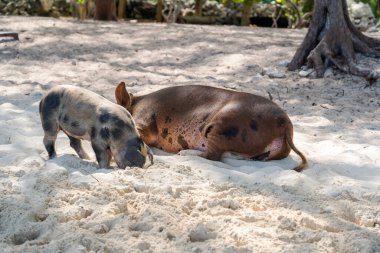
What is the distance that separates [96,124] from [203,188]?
777 millimetres

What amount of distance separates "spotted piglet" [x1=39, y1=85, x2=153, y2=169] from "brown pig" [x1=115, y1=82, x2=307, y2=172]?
0.63 m

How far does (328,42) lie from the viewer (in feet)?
22.6

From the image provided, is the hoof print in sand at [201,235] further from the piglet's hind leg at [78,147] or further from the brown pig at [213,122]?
the piglet's hind leg at [78,147]

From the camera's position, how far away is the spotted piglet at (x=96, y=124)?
11.8 feet

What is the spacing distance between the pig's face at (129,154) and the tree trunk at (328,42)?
3.71 m

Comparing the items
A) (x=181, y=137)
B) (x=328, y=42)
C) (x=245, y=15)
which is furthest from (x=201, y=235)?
(x=245, y=15)

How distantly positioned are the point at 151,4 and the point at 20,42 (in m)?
10.4

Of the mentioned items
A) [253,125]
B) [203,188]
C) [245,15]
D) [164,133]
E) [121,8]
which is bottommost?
[121,8]

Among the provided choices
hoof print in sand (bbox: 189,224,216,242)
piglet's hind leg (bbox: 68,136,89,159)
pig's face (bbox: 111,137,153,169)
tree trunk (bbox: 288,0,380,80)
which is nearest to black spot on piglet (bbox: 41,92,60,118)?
piglet's hind leg (bbox: 68,136,89,159)

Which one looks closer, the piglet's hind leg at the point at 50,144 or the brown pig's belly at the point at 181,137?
the piglet's hind leg at the point at 50,144

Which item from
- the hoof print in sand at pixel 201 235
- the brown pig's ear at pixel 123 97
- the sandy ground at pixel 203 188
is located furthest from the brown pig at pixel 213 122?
the hoof print in sand at pixel 201 235

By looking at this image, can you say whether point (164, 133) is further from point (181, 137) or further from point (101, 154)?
point (101, 154)

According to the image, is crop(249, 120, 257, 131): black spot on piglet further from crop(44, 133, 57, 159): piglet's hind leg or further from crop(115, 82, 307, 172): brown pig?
crop(44, 133, 57, 159): piglet's hind leg

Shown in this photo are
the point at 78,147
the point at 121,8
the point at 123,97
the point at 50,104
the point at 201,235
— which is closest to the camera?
the point at 201,235
